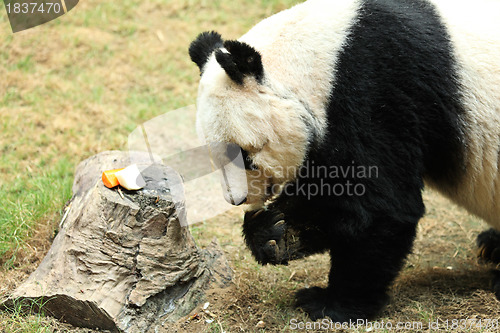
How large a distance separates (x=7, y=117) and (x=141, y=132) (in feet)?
5.64

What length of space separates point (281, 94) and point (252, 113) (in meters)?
0.21

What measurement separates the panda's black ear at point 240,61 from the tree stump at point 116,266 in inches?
38.0

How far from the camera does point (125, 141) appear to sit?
19.0 ft

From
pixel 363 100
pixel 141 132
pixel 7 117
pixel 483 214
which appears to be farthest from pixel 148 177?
pixel 7 117

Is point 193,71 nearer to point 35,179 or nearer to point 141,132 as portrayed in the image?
point 141,132

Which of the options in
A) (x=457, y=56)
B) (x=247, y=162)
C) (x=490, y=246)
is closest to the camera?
(x=247, y=162)

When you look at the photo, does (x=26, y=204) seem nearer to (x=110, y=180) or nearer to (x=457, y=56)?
(x=110, y=180)

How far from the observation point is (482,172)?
3469 mm

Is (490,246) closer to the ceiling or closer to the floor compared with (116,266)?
closer to the floor

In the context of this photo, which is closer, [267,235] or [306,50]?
[306,50]

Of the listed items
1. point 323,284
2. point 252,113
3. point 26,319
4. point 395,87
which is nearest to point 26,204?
point 26,319

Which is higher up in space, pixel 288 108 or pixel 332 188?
pixel 288 108

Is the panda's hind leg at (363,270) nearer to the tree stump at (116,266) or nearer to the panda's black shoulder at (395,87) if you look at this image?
the panda's black shoulder at (395,87)

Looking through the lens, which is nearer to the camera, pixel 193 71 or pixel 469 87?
pixel 469 87
